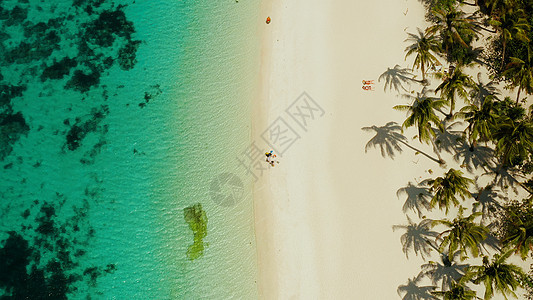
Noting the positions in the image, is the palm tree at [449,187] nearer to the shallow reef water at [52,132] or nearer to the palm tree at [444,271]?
the palm tree at [444,271]

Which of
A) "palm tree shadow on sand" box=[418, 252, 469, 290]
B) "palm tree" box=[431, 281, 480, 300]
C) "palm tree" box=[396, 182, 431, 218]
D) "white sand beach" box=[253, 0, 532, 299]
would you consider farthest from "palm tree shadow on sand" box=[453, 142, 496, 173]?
"palm tree" box=[431, 281, 480, 300]

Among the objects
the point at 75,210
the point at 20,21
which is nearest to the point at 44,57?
the point at 20,21

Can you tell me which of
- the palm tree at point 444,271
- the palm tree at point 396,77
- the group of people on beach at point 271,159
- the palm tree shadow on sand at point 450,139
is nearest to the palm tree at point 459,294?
the palm tree at point 444,271

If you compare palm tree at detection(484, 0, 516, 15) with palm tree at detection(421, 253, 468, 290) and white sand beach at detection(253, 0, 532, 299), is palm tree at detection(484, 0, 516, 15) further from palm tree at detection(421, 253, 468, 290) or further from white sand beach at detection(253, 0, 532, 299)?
palm tree at detection(421, 253, 468, 290)

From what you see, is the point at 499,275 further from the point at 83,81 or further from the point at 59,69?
the point at 59,69

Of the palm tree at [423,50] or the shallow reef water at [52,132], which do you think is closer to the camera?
the palm tree at [423,50]

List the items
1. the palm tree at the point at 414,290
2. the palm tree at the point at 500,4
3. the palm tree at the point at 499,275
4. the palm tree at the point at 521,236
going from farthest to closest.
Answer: the palm tree at the point at 500,4 < the palm tree at the point at 414,290 < the palm tree at the point at 521,236 < the palm tree at the point at 499,275

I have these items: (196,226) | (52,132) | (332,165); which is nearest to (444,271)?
(332,165)
